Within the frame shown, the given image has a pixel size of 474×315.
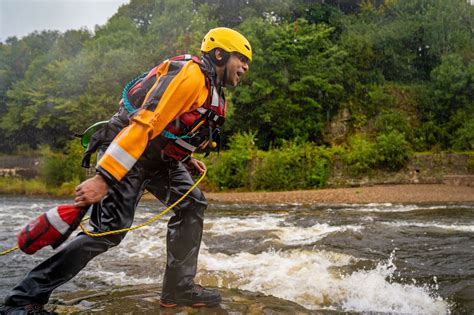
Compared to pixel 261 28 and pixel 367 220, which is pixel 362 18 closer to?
pixel 261 28

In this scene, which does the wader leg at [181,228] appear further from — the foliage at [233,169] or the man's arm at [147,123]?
the foliage at [233,169]

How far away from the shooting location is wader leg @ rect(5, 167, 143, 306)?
132 inches

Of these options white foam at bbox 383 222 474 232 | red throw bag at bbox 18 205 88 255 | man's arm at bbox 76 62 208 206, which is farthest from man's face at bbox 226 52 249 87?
white foam at bbox 383 222 474 232

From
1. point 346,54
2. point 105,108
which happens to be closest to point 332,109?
point 346,54

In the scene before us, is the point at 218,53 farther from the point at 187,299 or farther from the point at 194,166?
the point at 187,299

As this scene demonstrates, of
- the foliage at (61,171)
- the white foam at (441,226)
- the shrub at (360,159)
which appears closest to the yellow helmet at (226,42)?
the white foam at (441,226)

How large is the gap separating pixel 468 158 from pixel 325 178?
7790mm

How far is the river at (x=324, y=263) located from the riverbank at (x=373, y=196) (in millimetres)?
7081

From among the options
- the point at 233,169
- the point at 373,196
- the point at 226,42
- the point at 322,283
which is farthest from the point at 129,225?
the point at 233,169

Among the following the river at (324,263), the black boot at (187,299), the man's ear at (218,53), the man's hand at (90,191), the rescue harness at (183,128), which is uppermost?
the man's ear at (218,53)

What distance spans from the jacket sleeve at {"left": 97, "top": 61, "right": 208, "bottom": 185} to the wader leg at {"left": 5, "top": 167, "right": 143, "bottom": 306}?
64cm

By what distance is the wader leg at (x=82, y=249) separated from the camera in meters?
3.36

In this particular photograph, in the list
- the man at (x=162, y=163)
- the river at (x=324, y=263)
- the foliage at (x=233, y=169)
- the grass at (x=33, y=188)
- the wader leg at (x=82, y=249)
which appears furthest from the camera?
the grass at (x=33, y=188)

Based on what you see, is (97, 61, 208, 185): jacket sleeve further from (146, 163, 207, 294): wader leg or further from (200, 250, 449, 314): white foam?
(200, 250, 449, 314): white foam
